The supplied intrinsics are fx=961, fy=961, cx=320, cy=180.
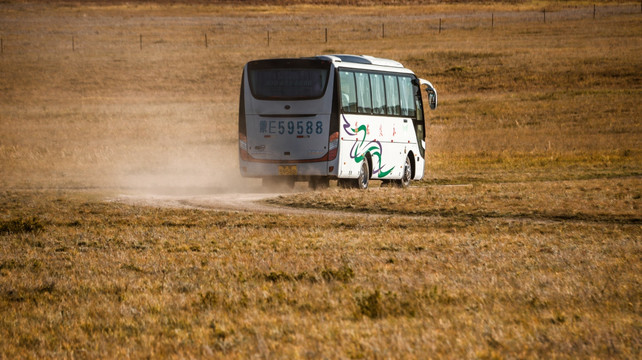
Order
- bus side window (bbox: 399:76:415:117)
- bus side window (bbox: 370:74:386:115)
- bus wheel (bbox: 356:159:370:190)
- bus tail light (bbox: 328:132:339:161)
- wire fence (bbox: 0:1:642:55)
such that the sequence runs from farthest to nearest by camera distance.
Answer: wire fence (bbox: 0:1:642:55), bus side window (bbox: 399:76:415:117), bus side window (bbox: 370:74:386:115), bus wheel (bbox: 356:159:370:190), bus tail light (bbox: 328:132:339:161)

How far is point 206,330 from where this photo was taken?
8.47 m

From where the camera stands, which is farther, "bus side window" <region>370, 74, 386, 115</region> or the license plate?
"bus side window" <region>370, 74, 386, 115</region>

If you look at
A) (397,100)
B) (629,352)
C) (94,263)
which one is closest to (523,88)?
(397,100)

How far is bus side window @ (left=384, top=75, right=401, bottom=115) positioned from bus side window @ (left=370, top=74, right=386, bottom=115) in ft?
0.84

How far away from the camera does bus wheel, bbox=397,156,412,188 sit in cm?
2977

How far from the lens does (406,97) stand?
29328mm

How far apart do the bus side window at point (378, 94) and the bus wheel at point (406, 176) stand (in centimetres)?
261

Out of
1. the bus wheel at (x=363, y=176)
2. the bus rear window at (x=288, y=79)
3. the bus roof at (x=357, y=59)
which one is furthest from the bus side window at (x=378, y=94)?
the bus rear window at (x=288, y=79)

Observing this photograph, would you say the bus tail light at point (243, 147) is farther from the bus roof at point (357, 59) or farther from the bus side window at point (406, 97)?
the bus side window at point (406, 97)

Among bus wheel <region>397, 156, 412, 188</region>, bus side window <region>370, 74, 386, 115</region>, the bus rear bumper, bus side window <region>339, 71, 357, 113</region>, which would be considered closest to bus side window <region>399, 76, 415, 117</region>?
bus side window <region>370, 74, 386, 115</region>

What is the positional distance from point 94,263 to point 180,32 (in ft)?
290

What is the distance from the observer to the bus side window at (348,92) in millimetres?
26047

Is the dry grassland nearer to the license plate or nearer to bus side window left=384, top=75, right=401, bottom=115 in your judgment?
the license plate

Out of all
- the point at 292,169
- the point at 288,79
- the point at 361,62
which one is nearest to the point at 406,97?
the point at 361,62
